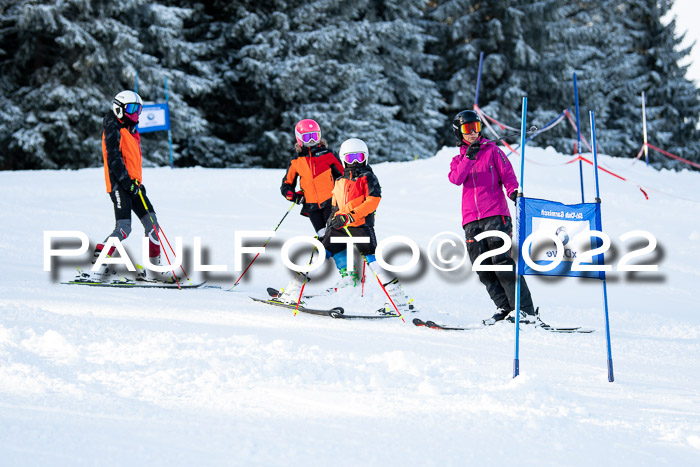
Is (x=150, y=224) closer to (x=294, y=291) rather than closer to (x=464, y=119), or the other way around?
(x=294, y=291)

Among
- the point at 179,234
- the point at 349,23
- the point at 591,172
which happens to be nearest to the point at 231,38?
the point at 349,23

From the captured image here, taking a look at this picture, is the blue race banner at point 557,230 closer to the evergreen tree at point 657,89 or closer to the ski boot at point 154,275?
the ski boot at point 154,275

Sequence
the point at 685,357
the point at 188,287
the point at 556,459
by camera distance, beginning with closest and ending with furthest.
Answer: the point at 556,459
the point at 685,357
the point at 188,287

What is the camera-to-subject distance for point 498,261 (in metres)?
6.08

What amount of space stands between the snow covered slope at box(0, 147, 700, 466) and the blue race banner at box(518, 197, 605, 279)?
707 millimetres

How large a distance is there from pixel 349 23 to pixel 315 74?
331cm

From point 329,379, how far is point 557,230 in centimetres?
178

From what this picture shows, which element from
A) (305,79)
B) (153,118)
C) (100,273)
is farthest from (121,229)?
(305,79)

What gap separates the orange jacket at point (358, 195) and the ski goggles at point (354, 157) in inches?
3.4

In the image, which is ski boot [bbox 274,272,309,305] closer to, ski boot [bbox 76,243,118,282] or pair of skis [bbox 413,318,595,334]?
pair of skis [bbox 413,318,595,334]

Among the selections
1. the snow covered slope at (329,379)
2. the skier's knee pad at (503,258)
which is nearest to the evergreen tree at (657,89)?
→ the snow covered slope at (329,379)

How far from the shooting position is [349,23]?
83.4 ft

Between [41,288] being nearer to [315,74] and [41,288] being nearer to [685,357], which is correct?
[685,357]

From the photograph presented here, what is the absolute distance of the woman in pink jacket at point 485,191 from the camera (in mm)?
6023
